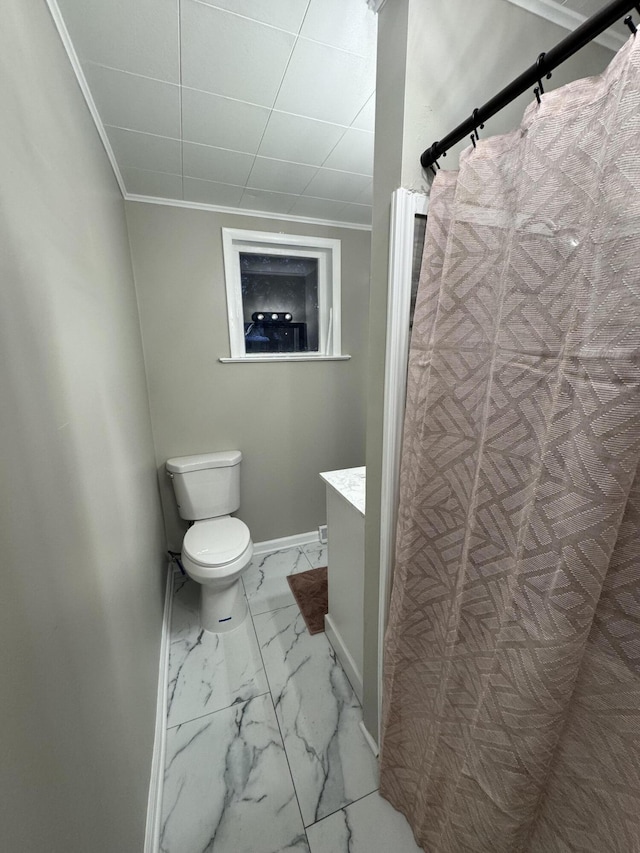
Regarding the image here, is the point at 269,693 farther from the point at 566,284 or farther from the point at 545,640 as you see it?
the point at 566,284

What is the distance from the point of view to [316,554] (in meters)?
2.39

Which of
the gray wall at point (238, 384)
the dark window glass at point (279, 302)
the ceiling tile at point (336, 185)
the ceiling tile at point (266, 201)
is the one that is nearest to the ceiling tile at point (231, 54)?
the ceiling tile at point (336, 185)

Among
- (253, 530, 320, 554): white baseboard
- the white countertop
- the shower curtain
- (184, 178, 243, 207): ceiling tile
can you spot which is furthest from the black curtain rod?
(253, 530, 320, 554): white baseboard

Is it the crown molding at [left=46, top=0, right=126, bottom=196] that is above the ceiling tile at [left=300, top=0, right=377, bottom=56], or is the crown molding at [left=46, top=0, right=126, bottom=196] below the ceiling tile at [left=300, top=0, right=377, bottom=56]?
below

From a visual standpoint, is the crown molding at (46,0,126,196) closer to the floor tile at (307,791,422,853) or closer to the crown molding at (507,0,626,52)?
the crown molding at (507,0,626,52)

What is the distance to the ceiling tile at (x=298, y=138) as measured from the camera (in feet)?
4.02

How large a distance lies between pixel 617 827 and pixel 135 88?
7.22ft

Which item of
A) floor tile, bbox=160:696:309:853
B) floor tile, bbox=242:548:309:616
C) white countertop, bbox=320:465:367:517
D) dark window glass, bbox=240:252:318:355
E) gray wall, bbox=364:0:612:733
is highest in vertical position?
gray wall, bbox=364:0:612:733

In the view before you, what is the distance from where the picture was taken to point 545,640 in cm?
56

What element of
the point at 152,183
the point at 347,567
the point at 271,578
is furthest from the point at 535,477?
the point at 152,183

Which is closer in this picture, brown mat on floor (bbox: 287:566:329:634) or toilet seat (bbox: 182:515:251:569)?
toilet seat (bbox: 182:515:251:569)

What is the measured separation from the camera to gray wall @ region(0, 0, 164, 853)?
46 centimetres

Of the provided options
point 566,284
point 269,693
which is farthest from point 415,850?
point 566,284

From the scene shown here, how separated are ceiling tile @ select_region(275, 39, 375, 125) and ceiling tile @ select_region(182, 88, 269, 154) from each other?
13cm
